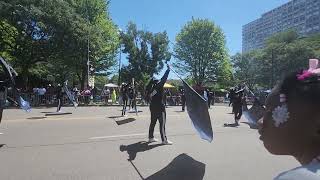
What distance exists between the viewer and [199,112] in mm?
9883

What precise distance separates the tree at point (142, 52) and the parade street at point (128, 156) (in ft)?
172

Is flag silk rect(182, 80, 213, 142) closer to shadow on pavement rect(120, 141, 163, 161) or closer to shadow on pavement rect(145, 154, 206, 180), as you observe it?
shadow on pavement rect(145, 154, 206, 180)

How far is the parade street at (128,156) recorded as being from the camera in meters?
8.43

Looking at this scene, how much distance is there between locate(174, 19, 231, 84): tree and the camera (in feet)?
244

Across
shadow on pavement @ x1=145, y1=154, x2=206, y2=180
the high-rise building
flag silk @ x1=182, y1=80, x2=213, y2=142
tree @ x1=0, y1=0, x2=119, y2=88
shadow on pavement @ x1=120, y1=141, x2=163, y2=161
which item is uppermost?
the high-rise building

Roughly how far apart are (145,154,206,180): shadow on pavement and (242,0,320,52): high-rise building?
8405cm

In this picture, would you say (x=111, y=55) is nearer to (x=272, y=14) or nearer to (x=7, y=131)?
(x=7, y=131)

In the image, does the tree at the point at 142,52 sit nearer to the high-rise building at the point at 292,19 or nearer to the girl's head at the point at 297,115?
the high-rise building at the point at 292,19

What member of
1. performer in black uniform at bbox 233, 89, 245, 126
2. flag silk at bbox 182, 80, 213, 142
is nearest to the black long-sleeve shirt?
flag silk at bbox 182, 80, 213, 142

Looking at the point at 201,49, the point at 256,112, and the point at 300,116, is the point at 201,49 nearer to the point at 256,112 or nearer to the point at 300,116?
the point at 256,112

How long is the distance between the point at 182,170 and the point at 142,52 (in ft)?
197

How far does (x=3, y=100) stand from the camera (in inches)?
495

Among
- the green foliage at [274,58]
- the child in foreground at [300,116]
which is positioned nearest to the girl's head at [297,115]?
the child in foreground at [300,116]

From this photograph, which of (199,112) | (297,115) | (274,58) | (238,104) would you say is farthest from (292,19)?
(297,115)
